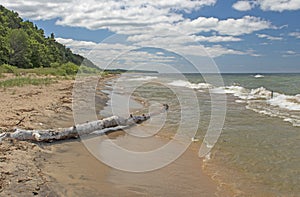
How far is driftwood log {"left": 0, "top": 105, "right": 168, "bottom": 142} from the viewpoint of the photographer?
28.2 feet

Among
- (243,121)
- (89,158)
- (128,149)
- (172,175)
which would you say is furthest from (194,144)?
(243,121)

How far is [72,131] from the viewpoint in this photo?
995 cm

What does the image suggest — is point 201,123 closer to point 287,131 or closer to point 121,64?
point 287,131

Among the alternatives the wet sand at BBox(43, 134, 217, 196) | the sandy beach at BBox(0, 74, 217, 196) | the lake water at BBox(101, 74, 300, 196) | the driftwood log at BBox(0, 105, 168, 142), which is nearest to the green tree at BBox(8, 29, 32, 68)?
the lake water at BBox(101, 74, 300, 196)

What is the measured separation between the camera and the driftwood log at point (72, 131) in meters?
8.60

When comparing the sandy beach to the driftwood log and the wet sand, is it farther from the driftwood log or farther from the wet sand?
the driftwood log

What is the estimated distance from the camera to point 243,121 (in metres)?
15.1

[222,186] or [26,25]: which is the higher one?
[26,25]

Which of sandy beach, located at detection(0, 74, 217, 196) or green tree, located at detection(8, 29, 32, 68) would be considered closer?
sandy beach, located at detection(0, 74, 217, 196)

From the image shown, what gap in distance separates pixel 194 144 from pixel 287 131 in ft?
14.9

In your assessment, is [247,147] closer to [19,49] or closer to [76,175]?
[76,175]

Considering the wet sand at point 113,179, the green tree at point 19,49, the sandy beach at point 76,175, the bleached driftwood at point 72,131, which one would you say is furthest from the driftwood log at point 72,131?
the green tree at point 19,49

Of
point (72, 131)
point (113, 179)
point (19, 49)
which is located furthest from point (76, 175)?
point (19, 49)

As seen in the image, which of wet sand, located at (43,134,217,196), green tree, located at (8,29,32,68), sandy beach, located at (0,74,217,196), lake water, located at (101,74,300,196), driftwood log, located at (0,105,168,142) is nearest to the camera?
sandy beach, located at (0,74,217,196)
